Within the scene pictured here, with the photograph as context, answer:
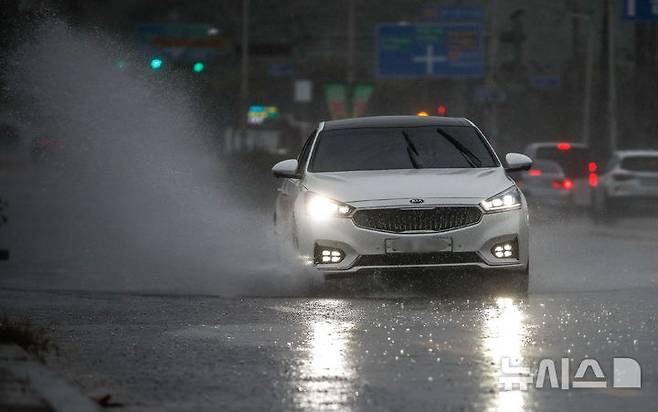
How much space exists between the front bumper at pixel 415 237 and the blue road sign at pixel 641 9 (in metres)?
28.2

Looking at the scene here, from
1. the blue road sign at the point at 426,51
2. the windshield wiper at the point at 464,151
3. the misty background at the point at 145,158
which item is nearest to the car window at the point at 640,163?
the misty background at the point at 145,158

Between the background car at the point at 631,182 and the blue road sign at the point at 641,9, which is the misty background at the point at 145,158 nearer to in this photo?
the blue road sign at the point at 641,9

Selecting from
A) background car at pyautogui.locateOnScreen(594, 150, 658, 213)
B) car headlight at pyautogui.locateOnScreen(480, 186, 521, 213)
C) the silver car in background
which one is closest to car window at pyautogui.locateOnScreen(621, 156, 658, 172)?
background car at pyautogui.locateOnScreen(594, 150, 658, 213)

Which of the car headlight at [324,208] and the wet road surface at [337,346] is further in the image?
the car headlight at [324,208]

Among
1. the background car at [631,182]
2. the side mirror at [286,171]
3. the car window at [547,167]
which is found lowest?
the car window at [547,167]

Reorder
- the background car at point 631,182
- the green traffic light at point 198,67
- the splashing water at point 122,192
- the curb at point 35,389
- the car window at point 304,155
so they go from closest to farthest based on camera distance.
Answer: the curb at point 35,389, the car window at point 304,155, the splashing water at point 122,192, the background car at point 631,182, the green traffic light at point 198,67

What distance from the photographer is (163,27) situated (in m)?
71.7

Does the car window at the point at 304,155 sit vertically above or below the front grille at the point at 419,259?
above

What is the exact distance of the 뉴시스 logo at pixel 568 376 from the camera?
30.3 ft

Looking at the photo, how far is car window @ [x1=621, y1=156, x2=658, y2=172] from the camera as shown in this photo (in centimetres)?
3538

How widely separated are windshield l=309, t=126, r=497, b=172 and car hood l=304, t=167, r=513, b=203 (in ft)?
0.95

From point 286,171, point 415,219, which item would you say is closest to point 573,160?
point 286,171

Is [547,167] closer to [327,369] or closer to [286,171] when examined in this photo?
[286,171]

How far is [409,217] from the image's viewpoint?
14289 millimetres
